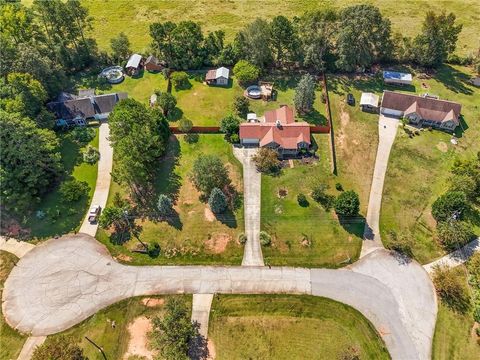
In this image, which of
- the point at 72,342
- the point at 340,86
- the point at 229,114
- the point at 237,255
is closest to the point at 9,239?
the point at 72,342

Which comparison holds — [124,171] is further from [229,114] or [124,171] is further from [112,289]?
[229,114]

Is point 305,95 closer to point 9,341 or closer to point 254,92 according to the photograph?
point 254,92

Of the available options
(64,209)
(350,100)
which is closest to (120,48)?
(64,209)

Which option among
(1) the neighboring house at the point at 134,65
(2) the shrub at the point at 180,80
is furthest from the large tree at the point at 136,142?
(1) the neighboring house at the point at 134,65

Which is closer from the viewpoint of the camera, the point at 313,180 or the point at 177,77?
the point at 313,180

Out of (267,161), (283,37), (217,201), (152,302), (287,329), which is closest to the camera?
(287,329)

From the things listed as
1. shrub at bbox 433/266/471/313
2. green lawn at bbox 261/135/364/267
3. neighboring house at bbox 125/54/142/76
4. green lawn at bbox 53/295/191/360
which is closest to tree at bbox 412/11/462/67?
green lawn at bbox 261/135/364/267
